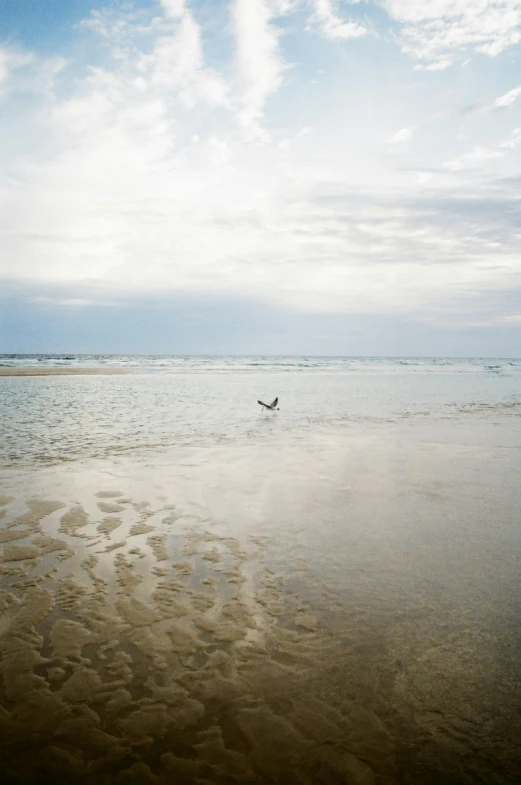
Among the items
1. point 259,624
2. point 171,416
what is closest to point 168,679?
point 259,624

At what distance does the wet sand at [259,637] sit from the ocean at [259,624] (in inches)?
0.6

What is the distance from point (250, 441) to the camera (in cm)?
1191

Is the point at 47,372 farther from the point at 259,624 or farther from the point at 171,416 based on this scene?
the point at 259,624

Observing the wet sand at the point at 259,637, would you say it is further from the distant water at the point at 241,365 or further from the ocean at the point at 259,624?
the distant water at the point at 241,365

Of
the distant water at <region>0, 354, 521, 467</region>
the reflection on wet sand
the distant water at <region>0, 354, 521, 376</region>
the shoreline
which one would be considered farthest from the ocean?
the distant water at <region>0, 354, 521, 376</region>

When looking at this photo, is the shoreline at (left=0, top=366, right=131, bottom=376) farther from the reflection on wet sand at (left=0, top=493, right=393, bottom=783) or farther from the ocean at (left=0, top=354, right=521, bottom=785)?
the reflection on wet sand at (left=0, top=493, right=393, bottom=783)

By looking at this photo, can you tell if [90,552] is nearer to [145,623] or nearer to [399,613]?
[145,623]

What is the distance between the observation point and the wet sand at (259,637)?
2568 mm

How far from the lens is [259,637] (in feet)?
11.8

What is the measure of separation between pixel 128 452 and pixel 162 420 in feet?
16.1

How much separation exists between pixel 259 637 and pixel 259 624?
19cm

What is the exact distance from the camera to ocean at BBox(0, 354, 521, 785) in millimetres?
2586

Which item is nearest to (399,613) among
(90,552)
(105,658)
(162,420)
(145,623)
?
(145,623)

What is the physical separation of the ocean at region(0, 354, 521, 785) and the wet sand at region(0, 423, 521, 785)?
0.01 meters
